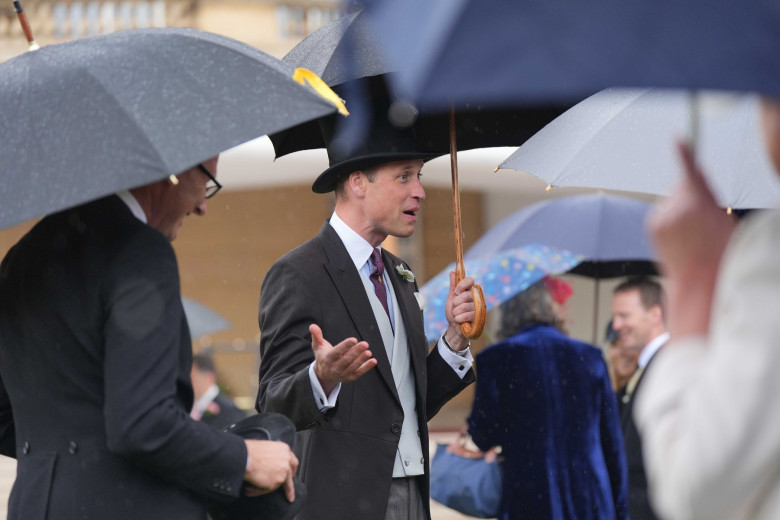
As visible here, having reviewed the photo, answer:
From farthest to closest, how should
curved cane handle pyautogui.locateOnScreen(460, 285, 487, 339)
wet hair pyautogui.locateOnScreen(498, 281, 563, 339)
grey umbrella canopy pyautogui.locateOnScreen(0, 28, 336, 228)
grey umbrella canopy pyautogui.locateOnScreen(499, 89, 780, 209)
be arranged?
wet hair pyautogui.locateOnScreen(498, 281, 563, 339) < grey umbrella canopy pyautogui.locateOnScreen(499, 89, 780, 209) < curved cane handle pyautogui.locateOnScreen(460, 285, 487, 339) < grey umbrella canopy pyautogui.locateOnScreen(0, 28, 336, 228)

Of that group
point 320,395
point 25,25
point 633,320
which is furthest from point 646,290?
point 25,25

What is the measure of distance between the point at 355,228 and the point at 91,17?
13.8 metres

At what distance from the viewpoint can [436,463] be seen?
5746mm

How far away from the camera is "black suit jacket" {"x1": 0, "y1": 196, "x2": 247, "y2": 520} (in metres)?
2.52

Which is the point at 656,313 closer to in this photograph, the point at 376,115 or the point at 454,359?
the point at 454,359

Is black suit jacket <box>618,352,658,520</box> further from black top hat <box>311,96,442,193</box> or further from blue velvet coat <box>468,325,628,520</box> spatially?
black top hat <box>311,96,442,193</box>

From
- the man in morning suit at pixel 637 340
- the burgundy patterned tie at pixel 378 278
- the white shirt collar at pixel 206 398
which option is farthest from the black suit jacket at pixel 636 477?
the white shirt collar at pixel 206 398

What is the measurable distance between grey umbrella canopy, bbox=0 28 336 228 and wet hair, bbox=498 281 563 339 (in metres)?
3.07

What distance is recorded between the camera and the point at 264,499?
2809 mm

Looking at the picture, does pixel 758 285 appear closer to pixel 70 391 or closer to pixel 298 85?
pixel 298 85

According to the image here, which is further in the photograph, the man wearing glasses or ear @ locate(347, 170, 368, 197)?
Result: ear @ locate(347, 170, 368, 197)

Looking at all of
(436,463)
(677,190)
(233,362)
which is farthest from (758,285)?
(233,362)

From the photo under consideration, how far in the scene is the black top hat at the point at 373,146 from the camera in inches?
158

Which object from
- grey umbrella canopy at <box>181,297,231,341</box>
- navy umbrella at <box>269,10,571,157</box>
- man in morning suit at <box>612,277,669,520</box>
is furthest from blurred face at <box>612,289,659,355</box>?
grey umbrella canopy at <box>181,297,231,341</box>
